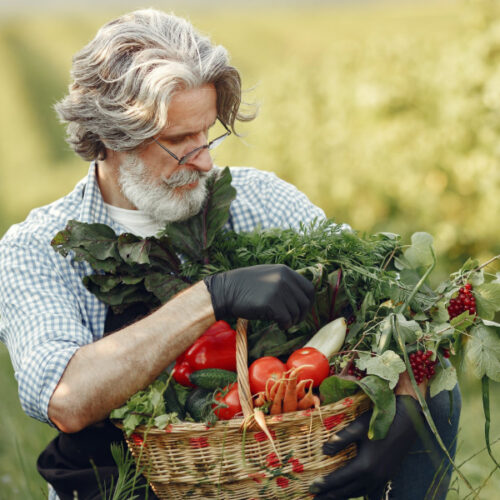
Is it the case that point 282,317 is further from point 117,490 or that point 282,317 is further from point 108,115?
point 108,115

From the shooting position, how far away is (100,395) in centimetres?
194

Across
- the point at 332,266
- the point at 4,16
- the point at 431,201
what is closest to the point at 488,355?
the point at 332,266

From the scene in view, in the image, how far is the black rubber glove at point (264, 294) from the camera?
76.2 inches

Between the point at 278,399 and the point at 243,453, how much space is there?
166mm

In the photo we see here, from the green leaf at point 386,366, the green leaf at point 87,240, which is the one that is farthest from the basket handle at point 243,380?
the green leaf at point 87,240

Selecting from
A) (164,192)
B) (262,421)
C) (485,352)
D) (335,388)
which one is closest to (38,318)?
(164,192)

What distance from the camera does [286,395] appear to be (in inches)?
70.3

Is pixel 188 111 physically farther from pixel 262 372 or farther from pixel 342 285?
pixel 262 372

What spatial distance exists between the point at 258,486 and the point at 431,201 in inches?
146

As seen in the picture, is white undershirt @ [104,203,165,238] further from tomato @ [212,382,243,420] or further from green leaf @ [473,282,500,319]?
green leaf @ [473,282,500,319]

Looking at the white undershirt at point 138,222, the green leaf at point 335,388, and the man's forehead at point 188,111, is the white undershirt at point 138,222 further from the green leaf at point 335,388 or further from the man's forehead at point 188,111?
the green leaf at point 335,388

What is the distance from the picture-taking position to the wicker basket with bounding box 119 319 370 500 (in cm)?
176

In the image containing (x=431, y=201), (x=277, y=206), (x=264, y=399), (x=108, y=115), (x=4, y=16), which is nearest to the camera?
(x=264, y=399)

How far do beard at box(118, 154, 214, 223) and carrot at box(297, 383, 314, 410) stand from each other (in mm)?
923
